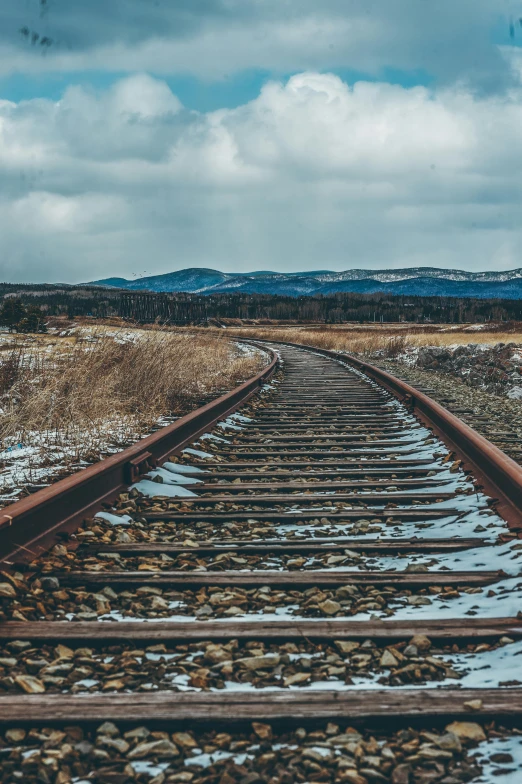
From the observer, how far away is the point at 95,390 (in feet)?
21.8

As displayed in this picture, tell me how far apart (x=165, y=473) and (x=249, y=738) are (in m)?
2.96

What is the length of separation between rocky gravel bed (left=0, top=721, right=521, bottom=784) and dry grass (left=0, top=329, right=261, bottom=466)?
3.46 meters

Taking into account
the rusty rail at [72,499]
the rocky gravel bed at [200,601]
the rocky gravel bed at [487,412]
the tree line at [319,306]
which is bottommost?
the rocky gravel bed at [200,601]

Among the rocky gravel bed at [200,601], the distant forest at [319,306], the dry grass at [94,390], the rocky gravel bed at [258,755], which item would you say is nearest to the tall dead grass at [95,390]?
the dry grass at [94,390]

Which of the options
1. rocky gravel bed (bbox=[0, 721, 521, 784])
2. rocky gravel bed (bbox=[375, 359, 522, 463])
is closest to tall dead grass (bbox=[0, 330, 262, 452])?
rocky gravel bed (bbox=[375, 359, 522, 463])

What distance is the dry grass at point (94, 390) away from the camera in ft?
19.0

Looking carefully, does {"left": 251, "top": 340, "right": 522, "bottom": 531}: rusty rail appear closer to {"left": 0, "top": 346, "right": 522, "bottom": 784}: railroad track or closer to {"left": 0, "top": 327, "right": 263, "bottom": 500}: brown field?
{"left": 0, "top": 346, "right": 522, "bottom": 784}: railroad track

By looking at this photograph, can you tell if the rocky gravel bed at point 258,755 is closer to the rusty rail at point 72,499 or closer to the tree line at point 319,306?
the rusty rail at point 72,499

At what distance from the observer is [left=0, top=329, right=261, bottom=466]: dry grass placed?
5.79 m

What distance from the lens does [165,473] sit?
14.9ft

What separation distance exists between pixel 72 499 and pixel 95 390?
3.41 metres

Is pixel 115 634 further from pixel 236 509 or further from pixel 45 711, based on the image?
pixel 236 509

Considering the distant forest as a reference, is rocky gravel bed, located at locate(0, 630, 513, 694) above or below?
below

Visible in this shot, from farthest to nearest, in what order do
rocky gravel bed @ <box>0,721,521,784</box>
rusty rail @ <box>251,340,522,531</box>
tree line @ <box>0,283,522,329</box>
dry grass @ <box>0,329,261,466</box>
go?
tree line @ <box>0,283,522,329</box>
dry grass @ <box>0,329,261,466</box>
rusty rail @ <box>251,340,522,531</box>
rocky gravel bed @ <box>0,721,521,784</box>
